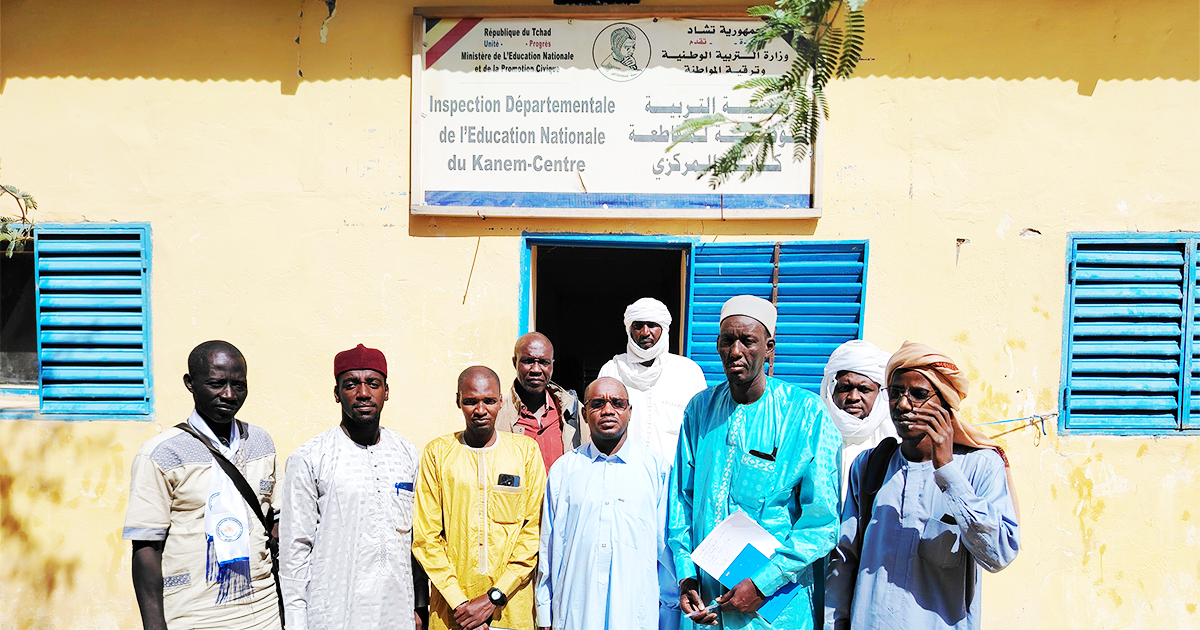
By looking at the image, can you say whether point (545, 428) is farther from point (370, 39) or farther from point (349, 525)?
point (370, 39)

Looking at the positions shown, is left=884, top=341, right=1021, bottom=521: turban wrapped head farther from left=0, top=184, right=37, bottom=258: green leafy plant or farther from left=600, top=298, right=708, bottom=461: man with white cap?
left=0, top=184, right=37, bottom=258: green leafy plant

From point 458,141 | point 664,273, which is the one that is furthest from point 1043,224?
point 664,273

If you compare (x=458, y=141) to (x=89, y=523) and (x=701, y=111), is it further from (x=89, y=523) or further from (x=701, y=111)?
(x=89, y=523)

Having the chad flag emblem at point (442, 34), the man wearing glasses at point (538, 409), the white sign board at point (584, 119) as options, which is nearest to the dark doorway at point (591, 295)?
the white sign board at point (584, 119)

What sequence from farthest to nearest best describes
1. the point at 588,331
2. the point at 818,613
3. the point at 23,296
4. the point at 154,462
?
the point at 588,331 → the point at 23,296 → the point at 818,613 → the point at 154,462

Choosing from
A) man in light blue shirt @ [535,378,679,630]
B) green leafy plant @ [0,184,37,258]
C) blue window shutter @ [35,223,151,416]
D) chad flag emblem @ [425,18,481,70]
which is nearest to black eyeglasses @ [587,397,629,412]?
man in light blue shirt @ [535,378,679,630]

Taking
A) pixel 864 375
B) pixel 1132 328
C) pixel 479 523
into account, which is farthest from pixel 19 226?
pixel 1132 328

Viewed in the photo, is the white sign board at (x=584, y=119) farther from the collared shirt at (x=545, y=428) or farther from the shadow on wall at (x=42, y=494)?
the shadow on wall at (x=42, y=494)

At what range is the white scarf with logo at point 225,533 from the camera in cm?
256

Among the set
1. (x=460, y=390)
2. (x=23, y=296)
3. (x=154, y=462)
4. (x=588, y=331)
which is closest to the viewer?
(x=154, y=462)

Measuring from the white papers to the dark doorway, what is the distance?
7.45 feet

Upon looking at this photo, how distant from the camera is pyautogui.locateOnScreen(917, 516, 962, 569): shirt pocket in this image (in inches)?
91.4

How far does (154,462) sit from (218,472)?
202 mm

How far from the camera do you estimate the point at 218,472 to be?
2.61m
